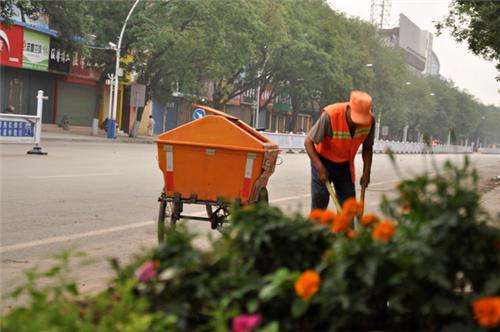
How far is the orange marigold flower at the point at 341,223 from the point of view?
2.75 m

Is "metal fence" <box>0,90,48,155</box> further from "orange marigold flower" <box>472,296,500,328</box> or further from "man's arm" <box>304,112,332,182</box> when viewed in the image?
"orange marigold flower" <box>472,296,500,328</box>

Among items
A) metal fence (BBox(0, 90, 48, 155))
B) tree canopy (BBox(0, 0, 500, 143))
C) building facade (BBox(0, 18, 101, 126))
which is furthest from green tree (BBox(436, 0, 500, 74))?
building facade (BBox(0, 18, 101, 126))

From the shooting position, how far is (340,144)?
607 cm

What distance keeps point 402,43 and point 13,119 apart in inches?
4809

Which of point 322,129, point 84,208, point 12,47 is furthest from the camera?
point 12,47

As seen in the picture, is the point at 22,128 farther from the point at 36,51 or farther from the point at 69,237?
the point at 36,51

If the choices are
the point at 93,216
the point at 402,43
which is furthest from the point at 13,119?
the point at 402,43

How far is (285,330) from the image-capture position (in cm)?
248

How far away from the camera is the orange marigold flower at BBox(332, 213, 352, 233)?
A: 275 centimetres

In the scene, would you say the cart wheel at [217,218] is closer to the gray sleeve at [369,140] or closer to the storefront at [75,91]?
the gray sleeve at [369,140]

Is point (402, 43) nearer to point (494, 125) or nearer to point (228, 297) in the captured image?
point (494, 125)

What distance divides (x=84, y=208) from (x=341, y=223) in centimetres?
769

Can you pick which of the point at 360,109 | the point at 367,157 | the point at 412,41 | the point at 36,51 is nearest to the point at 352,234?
the point at 360,109

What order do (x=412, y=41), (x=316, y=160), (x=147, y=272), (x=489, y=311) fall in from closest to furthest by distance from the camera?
(x=489, y=311), (x=147, y=272), (x=316, y=160), (x=412, y=41)
